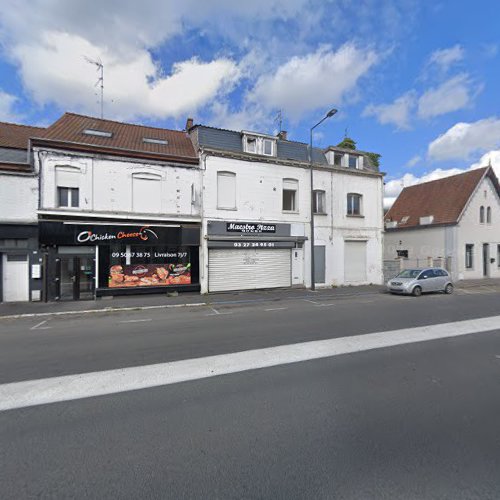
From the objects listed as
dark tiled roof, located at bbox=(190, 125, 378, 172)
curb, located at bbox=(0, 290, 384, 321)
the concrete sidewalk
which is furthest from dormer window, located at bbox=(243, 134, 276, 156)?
curb, located at bbox=(0, 290, 384, 321)

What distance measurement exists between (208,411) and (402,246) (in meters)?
26.4

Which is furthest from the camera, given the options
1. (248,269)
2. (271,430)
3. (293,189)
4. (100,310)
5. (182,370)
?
(293,189)

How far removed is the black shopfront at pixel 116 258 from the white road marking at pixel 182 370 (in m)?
10.4

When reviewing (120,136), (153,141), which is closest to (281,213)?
(153,141)

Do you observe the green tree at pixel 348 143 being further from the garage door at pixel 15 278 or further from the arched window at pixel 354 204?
the garage door at pixel 15 278

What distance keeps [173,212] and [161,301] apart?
452 cm

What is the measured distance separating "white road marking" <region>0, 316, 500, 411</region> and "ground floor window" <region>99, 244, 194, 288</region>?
10444 mm

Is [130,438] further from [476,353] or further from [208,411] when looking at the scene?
[476,353]

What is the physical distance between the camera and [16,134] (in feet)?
53.0

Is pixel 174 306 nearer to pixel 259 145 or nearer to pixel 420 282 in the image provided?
pixel 259 145

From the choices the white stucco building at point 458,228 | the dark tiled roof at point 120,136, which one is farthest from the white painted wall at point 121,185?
the white stucco building at point 458,228

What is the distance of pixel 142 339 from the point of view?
7086 mm

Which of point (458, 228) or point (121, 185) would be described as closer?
point (121, 185)

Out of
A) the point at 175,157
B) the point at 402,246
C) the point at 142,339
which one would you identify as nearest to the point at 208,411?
the point at 142,339
